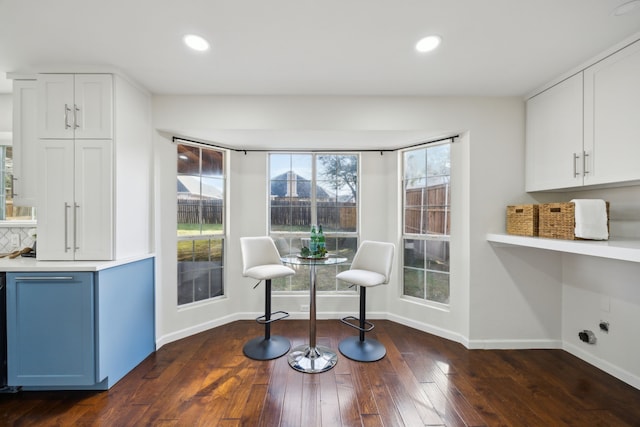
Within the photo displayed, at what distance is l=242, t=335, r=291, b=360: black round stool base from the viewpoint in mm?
2434

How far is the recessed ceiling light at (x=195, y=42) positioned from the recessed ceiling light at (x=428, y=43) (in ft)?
4.82

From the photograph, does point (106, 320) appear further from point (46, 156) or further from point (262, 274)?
point (46, 156)

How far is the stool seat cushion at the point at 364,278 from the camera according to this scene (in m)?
2.46

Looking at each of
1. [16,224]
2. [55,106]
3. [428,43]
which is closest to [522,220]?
[428,43]

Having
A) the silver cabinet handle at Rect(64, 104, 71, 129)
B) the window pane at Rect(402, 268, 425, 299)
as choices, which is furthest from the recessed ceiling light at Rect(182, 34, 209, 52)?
the window pane at Rect(402, 268, 425, 299)

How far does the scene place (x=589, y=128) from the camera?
6.66 ft

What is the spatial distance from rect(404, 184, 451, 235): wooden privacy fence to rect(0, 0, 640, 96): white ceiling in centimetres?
108

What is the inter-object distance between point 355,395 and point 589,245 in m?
1.89

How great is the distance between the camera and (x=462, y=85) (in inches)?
94.3

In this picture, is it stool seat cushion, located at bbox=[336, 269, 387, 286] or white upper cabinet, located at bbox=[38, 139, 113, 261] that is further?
stool seat cushion, located at bbox=[336, 269, 387, 286]

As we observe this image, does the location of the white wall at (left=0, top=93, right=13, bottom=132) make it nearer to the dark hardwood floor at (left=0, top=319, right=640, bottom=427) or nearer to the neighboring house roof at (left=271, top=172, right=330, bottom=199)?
the dark hardwood floor at (left=0, top=319, right=640, bottom=427)

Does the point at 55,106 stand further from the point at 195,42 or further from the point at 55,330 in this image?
the point at 55,330

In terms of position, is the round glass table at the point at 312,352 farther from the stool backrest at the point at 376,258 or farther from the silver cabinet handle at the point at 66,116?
the silver cabinet handle at the point at 66,116

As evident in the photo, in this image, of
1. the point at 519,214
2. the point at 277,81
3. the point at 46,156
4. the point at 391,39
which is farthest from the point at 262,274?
the point at 519,214
